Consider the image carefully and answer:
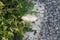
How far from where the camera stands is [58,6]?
2.95 metres

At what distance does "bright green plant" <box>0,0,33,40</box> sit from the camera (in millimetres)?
2385

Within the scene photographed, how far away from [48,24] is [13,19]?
51 cm

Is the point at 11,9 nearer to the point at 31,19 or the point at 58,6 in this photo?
the point at 31,19

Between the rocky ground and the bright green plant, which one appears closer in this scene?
the bright green plant

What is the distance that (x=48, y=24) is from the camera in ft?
9.06

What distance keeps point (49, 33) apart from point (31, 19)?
0.90 ft

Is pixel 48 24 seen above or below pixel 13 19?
below

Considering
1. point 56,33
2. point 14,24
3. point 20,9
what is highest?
point 20,9

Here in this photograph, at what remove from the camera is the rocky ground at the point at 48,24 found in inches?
104

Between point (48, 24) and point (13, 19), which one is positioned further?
point (48, 24)

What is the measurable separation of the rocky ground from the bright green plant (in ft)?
0.40

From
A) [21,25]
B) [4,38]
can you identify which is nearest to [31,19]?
[21,25]

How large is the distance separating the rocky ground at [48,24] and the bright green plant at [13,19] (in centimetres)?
12

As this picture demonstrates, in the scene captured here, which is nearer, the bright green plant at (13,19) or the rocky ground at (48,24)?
the bright green plant at (13,19)
